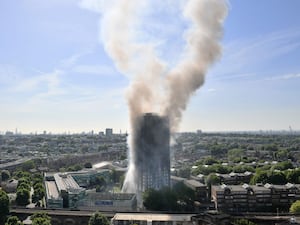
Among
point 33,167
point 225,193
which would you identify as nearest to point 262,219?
point 225,193

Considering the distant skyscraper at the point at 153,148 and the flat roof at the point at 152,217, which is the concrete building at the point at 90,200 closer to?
the flat roof at the point at 152,217

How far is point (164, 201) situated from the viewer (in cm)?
4184

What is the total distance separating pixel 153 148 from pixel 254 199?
18.1 m

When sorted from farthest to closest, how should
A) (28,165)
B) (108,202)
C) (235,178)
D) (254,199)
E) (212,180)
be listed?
(28,165)
(235,178)
(212,180)
(254,199)
(108,202)

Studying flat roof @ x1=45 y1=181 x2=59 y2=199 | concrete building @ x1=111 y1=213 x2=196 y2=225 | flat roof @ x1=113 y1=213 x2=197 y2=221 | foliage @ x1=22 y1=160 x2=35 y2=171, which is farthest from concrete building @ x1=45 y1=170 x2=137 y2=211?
foliage @ x1=22 y1=160 x2=35 y2=171

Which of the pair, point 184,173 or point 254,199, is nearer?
point 254,199

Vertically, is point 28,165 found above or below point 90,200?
above

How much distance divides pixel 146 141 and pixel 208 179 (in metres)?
10.8

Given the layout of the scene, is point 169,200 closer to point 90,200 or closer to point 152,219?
point 152,219

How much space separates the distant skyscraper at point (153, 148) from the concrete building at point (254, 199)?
1273 cm

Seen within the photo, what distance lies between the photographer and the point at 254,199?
4447 centimetres

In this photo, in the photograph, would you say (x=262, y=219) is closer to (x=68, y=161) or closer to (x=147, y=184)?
(x=147, y=184)

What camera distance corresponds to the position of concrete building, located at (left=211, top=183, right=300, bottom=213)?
145ft

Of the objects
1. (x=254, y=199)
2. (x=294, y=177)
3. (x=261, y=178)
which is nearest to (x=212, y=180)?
(x=261, y=178)
